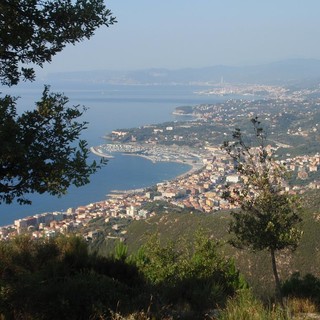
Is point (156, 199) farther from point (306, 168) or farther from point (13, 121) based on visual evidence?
point (13, 121)

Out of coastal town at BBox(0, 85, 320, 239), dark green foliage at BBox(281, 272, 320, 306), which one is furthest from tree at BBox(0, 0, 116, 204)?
coastal town at BBox(0, 85, 320, 239)

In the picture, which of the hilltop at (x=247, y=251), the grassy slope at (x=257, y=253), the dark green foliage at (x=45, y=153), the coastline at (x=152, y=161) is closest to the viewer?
the dark green foliage at (x=45, y=153)

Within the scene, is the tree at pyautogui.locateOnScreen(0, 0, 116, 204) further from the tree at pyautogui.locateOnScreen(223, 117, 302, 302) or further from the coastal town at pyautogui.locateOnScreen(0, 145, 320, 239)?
the coastal town at pyautogui.locateOnScreen(0, 145, 320, 239)

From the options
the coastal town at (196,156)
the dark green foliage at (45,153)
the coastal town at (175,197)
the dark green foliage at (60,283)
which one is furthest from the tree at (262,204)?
the coastal town at (175,197)

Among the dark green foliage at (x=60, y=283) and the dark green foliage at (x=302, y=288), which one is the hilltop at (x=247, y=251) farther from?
the dark green foliage at (x=60, y=283)

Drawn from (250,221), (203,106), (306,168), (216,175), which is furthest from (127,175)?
(203,106)

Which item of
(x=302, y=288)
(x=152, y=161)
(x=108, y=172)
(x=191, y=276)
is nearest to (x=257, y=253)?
(x=191, y=276)

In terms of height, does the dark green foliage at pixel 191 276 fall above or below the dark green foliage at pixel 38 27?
below

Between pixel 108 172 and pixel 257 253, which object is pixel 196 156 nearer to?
pixel 108 172
